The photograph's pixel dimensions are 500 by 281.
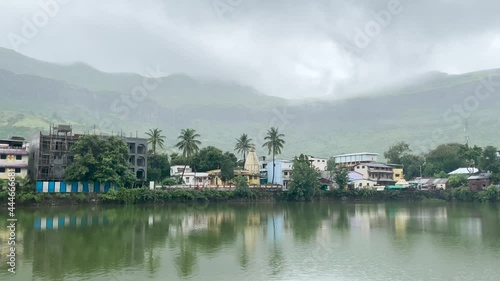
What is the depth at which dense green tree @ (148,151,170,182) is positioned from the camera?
194 ft

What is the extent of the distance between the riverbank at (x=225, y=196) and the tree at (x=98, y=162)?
192 centimetres

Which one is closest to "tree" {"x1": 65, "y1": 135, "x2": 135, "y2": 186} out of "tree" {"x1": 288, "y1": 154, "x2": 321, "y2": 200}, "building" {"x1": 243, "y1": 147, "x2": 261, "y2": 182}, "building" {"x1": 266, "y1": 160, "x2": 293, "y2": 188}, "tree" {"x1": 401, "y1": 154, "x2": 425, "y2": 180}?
"tree" {"x1": 288, "y1": 154, "x2": 321, "y2": 200}

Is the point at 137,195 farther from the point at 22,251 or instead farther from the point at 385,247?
the point at 385,247

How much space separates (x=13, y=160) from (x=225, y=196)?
2435 cm

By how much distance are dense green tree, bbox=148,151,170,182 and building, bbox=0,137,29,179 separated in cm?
1593

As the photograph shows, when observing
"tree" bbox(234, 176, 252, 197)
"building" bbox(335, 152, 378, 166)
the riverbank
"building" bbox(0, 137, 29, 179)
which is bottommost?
the riverbank

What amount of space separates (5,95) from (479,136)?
684 ft

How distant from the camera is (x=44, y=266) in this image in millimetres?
16172

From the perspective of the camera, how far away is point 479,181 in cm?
6638

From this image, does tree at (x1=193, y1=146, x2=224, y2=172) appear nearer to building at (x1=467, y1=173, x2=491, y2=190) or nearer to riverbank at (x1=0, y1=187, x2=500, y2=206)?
riverbank at (x1=0, y1=187, x2=500, y2=206)

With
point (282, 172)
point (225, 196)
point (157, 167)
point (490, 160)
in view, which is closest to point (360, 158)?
point (282, 172)

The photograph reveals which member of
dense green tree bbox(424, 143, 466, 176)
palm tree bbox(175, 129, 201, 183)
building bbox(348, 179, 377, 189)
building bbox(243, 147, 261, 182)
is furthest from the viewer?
dense green tree bbox(424, 143, 466, 176)

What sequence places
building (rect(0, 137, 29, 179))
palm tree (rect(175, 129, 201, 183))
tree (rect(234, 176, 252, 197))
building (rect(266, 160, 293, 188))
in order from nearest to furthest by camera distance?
building (rect(0, 137, 29, 179)), tree (rect(234, 176, 252, 197)), palm tree (rect(175, 129, 201, 183)), building (rect(266, 160, 293, 188))

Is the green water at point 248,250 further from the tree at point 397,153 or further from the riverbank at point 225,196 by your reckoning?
the tree at point 397,153
